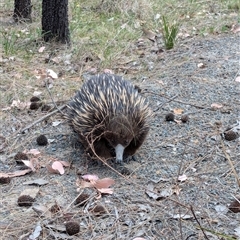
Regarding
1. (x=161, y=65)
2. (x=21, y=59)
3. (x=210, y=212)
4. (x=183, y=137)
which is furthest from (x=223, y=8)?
(x=210, y=212)

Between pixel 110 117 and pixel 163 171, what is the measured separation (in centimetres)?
51

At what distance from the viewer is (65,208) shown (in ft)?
10.6

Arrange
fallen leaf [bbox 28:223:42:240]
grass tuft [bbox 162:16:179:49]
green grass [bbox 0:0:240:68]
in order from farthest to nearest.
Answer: green grass [bbox 0:0:240:68]
grass tuft [bbox 162:16:179:49]
fallen leaf [bbox 28:223:42:240]

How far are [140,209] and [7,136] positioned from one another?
1.64 meters

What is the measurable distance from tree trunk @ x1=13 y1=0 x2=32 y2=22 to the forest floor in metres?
1.29

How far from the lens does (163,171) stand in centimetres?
374

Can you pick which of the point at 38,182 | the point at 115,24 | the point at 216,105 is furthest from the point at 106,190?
the point at 115,24

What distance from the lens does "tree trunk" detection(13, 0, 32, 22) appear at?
290 inches

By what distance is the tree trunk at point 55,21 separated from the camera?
6441 mm

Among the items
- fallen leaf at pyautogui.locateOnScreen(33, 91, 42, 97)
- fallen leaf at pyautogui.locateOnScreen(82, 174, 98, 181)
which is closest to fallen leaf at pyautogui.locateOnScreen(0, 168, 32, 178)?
fallen leaf at pyautogui.locateOnScreen(82, 174, 98, 181)

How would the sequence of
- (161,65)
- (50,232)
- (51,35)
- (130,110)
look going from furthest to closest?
(51,35)
(161,65)
(130,110)
(50,232)

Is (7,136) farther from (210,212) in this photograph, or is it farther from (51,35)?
(51,35)

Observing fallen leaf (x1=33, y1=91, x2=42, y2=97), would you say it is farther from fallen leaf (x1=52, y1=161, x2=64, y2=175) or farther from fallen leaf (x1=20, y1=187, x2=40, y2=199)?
fallen leaf (x1=20, y1=187, x2=40, y2=199)

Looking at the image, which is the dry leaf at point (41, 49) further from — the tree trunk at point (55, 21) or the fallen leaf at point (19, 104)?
the fallen leaf at point (19, 104)
